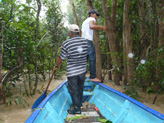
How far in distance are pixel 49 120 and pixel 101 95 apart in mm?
1611

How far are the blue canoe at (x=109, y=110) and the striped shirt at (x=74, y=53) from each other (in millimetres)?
633

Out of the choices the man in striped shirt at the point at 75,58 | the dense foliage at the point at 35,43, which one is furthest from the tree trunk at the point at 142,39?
the man in striped shirt at the point at 75,58

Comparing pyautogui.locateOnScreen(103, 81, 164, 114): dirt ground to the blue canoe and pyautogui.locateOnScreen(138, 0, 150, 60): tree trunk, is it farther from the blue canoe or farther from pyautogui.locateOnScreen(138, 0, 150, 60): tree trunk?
the blue canoe

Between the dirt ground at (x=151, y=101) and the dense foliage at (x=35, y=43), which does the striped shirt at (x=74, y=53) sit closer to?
the dense foliage at (x=35, y=43)

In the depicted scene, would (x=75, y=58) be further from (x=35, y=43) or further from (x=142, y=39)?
(x=142, y=39)

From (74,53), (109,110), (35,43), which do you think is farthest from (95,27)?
(35,43)

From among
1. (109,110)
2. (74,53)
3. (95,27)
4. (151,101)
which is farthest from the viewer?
(151,101)

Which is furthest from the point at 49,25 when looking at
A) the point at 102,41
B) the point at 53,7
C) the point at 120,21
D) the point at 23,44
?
the point at 23,44

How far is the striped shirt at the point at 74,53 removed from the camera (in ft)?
9.59

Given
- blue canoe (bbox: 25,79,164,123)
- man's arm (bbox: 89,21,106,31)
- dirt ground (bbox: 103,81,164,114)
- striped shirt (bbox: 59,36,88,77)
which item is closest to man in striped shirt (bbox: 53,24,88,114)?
striped shirt (bbox: 59,36,88,77)

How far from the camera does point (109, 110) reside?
124 inches

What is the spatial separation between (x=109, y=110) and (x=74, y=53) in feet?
4.13

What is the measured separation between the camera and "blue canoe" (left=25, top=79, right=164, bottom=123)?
2.18 meters

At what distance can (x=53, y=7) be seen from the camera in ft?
33.9
